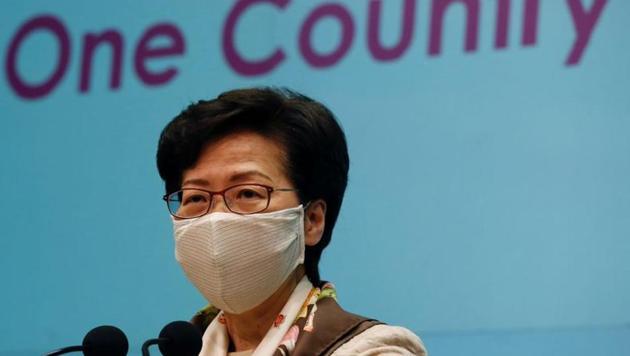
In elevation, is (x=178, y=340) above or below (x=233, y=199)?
below

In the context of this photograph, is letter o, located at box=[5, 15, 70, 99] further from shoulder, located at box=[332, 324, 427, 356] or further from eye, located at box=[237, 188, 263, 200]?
shoulder, located at box=[332, 324, 427, 356]

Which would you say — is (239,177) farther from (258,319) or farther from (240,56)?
(240,56)

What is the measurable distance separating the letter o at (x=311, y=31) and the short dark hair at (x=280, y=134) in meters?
0.97

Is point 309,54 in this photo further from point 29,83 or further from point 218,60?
point 29,83

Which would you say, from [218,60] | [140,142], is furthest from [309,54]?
[140,142]

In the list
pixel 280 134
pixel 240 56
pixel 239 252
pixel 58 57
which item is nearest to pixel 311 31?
pixel 240 56

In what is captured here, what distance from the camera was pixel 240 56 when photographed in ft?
9.61

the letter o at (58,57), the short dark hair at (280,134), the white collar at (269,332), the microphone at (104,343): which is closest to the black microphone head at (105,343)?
the microphone at (104,343)

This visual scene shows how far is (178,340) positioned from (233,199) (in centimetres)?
32

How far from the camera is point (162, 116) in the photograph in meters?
2.98

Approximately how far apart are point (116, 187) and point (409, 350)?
1419mm

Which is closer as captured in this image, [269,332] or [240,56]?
[269,332]

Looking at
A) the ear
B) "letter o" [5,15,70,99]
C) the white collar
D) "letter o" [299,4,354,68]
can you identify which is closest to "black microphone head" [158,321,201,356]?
the white collar

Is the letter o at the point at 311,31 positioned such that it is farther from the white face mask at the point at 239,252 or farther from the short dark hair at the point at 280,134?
the white face mask at the point at 239,252
